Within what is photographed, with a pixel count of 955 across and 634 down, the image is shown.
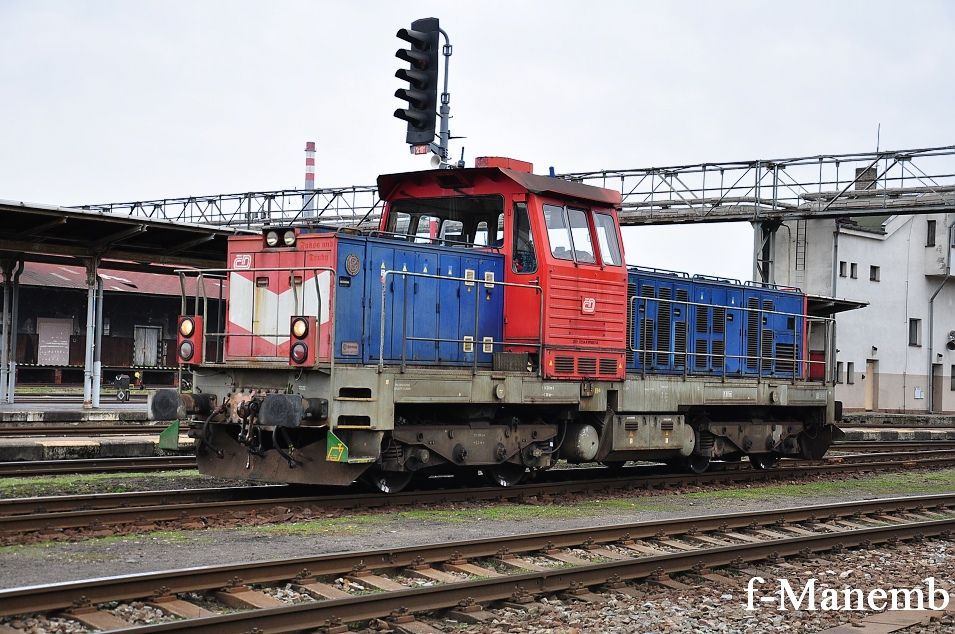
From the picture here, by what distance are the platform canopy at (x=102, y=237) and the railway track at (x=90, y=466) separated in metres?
4.65

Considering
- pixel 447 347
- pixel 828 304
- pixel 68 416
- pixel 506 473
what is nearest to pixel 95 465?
pixel 447 347

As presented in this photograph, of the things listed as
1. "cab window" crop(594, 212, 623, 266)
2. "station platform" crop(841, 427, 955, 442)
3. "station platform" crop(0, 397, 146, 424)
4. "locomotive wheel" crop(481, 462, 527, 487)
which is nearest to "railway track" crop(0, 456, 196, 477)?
"locomotive wheel" crop(481, 462, 527, 487)

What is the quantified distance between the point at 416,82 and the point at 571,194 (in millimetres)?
3843

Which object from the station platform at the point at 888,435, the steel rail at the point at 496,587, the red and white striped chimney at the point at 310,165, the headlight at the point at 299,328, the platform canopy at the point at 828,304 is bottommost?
the station platform at the point at 888,435

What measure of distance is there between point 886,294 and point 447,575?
130 feet

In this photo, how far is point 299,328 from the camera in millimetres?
10477

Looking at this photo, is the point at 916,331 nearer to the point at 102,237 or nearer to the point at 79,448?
the point at 102,237

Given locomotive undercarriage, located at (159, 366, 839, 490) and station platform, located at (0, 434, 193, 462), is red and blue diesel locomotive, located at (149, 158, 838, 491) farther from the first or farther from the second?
station platform, located at (0, 434, 193, 462)

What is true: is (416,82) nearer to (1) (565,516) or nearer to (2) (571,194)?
(2) (571,194)

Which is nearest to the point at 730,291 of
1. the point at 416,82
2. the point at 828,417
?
the point at 828,417

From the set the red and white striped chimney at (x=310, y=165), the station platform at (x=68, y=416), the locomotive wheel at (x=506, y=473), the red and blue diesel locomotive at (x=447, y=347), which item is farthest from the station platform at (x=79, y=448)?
the red and white striped chimney at (x=310, y=165)

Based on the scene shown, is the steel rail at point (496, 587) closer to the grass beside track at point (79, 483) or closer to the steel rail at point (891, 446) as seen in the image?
the grass beside track at point (79, 483)

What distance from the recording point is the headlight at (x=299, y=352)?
10422 mm

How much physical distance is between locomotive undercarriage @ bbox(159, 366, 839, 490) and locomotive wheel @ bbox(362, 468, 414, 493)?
2cm
